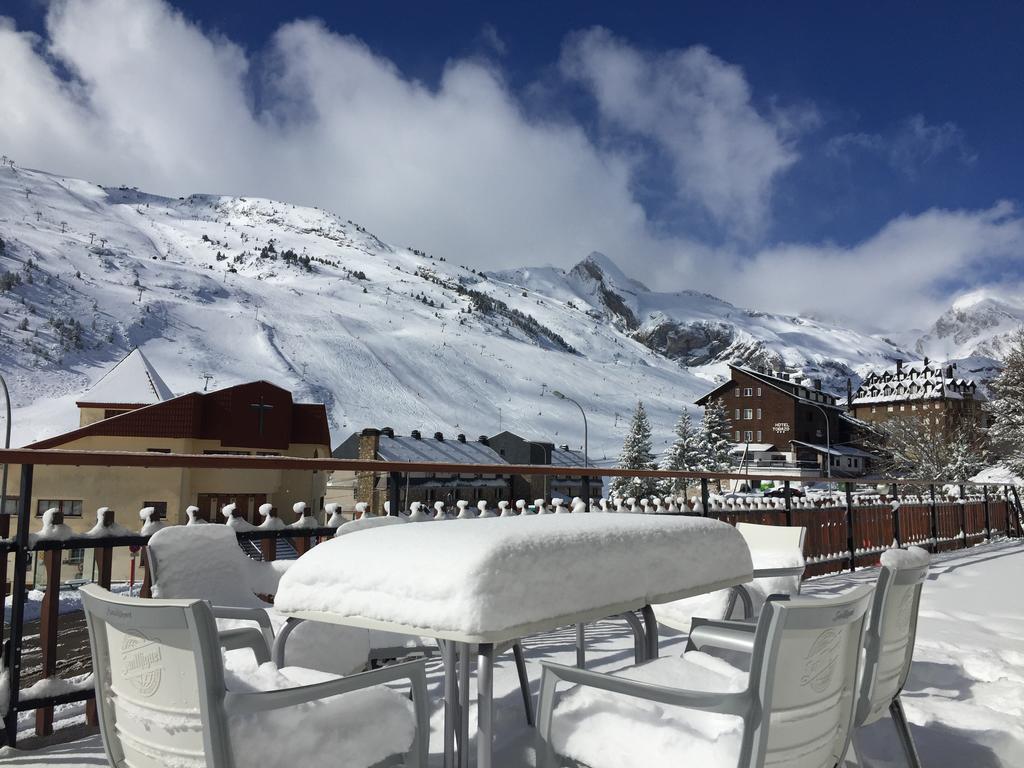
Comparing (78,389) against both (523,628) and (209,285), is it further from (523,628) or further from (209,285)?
(523,628)

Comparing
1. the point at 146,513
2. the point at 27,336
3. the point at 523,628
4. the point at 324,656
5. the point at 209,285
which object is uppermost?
the point at 209,285

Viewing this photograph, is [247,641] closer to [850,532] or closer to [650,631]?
[650,631]

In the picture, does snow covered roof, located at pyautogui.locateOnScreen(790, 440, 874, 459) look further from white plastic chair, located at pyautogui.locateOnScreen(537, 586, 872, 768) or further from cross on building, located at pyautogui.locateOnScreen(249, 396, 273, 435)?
white plastic chair, located at pyautogui.locateOnScreen(537, 586, 872, 768)

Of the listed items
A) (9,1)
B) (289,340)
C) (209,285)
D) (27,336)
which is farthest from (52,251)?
(9,1)

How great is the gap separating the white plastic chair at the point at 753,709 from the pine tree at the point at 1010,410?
33772 millimetres

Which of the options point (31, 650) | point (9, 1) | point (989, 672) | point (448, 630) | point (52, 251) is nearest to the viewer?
point (448, 630)

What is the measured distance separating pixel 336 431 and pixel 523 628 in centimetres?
7135

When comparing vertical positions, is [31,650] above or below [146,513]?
below

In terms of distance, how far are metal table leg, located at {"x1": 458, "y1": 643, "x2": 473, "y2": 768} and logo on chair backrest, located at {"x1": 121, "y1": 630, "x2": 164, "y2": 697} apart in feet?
2.68

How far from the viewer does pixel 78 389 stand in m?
68.8

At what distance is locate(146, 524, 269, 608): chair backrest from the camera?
103 inches

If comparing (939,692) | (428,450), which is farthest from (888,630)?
(428,450)

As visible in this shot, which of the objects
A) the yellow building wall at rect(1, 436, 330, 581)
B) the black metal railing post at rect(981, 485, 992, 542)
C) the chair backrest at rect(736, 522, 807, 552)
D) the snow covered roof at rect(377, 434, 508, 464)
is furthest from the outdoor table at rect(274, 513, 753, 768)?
the snow covered roof at rect(377, 434, 508, 464)

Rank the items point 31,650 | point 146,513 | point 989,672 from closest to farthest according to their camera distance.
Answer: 1. point 146,513
2. point 31,650
3. point 989,672
